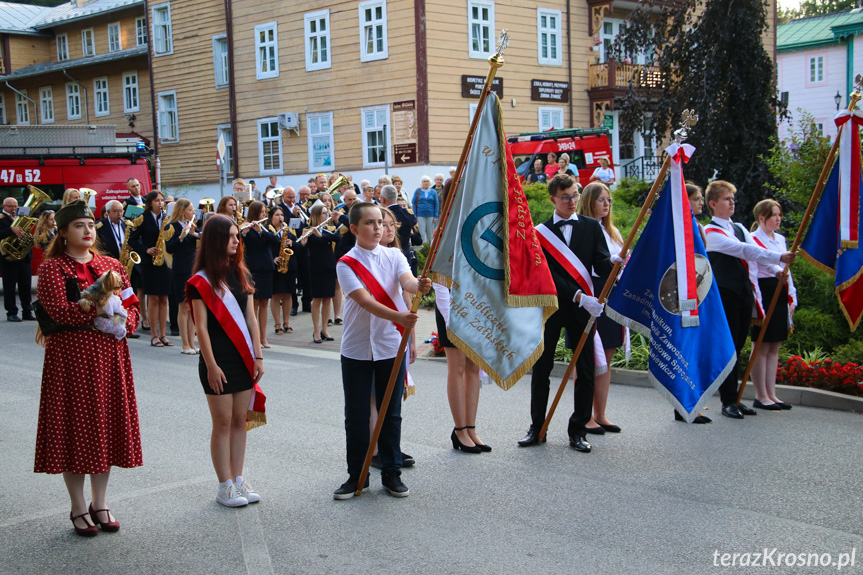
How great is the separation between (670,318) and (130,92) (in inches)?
1349

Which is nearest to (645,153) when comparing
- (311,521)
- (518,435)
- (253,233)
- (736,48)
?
(736,48)

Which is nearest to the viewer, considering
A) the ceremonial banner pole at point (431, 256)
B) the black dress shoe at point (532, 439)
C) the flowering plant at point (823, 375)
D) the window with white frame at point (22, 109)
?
the ceremonial banner pole at point (431, 256)

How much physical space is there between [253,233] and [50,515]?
729 cm

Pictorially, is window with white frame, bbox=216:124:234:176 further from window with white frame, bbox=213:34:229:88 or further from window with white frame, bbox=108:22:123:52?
window with white frame, bbox=108:22:123:52

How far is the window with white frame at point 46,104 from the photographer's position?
40.2 metres

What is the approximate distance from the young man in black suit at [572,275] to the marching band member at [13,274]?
12.1m

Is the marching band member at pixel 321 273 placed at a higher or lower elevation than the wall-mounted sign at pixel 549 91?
lower

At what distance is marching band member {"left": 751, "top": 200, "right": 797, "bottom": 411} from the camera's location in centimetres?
795

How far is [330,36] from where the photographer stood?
27.8 meters

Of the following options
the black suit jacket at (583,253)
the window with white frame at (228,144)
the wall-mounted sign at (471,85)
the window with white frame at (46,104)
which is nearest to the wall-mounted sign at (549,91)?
the wall-mounted sign at (471,85)

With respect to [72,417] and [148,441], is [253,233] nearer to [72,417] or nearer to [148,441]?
[148,441]

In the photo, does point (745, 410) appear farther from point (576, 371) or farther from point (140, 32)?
point (140, 32)

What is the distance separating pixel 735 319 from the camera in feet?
25.4

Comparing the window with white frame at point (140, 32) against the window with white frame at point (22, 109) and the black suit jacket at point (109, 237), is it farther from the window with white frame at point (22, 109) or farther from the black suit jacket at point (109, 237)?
the black suit jacket at point (109, 237)
